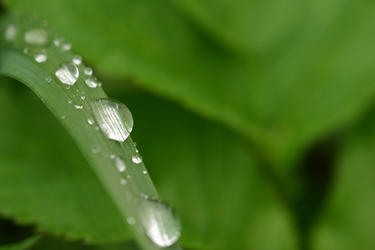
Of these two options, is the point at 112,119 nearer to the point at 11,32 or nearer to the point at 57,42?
the point at 57,42

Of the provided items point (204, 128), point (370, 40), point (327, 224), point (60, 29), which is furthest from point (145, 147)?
point (370, 40)

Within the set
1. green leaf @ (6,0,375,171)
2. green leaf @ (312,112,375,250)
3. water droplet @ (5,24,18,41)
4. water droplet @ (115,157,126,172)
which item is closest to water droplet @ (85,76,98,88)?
water droplet @ (115,157,126,172)

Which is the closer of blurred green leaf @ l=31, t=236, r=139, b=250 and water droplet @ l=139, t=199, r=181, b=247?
water droplet @ l=139, t=199, r=181, b=247

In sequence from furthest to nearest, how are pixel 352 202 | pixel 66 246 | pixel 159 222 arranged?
pixel 352 202, pixel 66 246, pixel 159 222

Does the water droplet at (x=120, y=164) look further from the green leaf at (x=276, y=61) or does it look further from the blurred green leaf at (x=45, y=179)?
the green leaf at (x=276, y=61)

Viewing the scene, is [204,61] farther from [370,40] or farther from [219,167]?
[370,40]

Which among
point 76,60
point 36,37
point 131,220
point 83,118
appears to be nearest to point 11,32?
point 36,37

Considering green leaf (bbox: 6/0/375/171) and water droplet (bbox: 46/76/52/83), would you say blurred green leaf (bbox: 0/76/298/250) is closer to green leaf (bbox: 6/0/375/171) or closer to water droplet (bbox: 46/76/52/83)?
green leaf (bbox: 6/0/375/171)

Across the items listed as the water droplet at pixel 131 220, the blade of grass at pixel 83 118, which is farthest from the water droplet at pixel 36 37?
the water droplet at pixel 131 220
